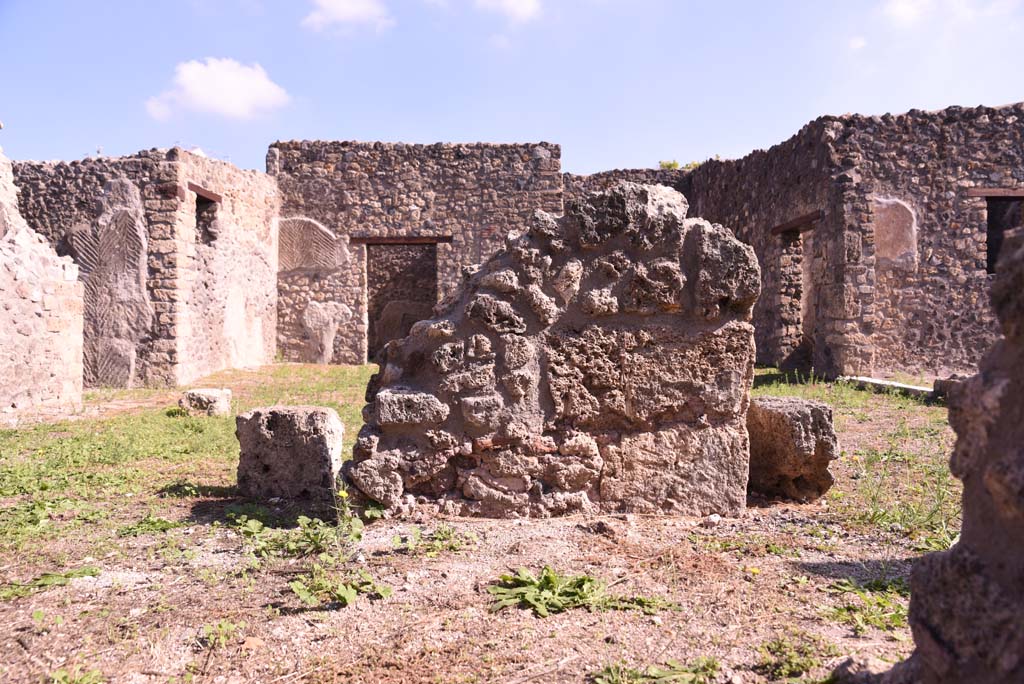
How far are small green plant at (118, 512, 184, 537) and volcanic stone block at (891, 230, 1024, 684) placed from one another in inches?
130

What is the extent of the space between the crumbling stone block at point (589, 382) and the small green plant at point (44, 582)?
116 cm

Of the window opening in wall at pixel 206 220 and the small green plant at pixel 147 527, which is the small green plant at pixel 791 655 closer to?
the small green plant at pixel 147 527

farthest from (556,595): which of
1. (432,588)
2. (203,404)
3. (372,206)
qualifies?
(372,206)

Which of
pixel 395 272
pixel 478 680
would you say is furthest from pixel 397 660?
pixel 395 272

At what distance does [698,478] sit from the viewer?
380cm

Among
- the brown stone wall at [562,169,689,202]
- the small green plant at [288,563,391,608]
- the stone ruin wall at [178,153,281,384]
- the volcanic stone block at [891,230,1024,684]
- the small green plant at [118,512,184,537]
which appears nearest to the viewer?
the volcanic stone block at [891,230,1024,684]

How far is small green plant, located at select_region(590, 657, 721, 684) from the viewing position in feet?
6.97

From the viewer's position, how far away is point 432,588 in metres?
2.87

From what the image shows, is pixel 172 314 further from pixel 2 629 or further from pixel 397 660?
pixel 397 660

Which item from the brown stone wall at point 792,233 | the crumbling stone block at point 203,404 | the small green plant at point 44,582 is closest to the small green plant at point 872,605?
the small green plant at point 44,582

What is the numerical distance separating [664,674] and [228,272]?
1082 cm

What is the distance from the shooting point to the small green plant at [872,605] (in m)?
2.47

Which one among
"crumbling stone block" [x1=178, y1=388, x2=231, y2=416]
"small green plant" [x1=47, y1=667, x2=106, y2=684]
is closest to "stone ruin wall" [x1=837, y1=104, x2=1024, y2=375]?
"crumbling stone block" [x1=178, y1=388, x2=231, y2=416]

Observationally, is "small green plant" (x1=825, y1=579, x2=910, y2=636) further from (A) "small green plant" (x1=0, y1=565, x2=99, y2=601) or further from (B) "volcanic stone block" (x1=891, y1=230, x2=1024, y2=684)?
(A) "small green plant" (x1=0, y1=565, x2=99, y2=601)
